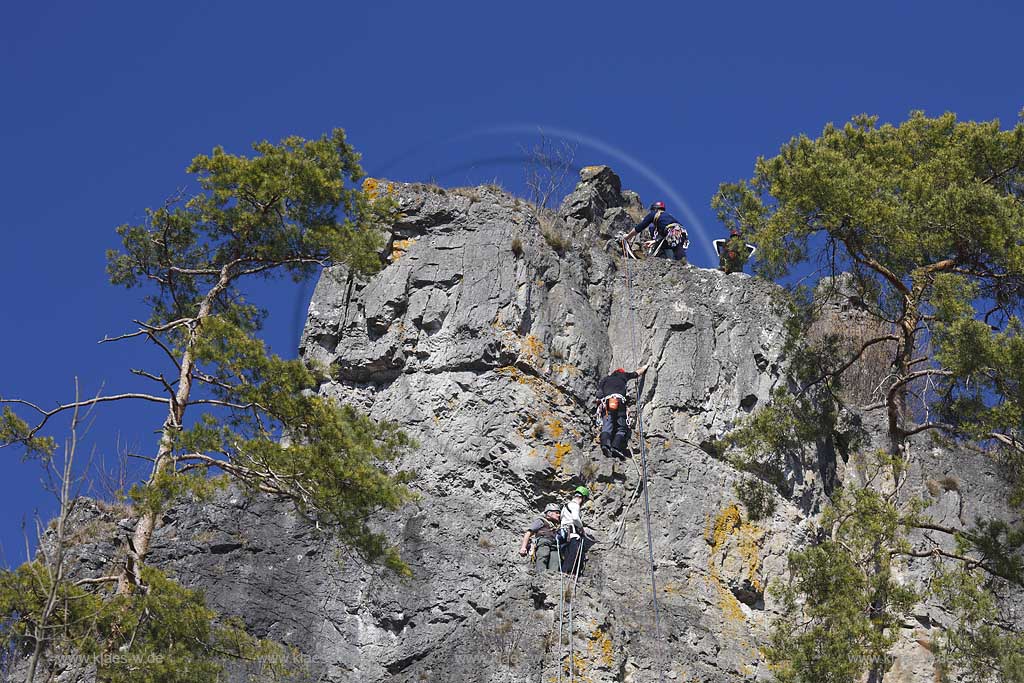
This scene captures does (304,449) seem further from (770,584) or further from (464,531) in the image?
(770,584)

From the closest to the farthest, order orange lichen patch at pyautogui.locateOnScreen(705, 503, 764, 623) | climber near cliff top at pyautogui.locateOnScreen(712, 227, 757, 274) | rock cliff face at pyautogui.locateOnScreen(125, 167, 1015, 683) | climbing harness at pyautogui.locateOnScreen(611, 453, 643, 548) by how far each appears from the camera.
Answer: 1. rock cliff face at pyautogui.locateOnScreen(125, 167, 1015, 683)
2. orange lichen patch at pyautogui.locateOnScreen(705, 503, 764, 623)
3. climbing harness at pyautogui.locateOnScreen(611, 453, 643, 548)
4. climber near cliff top at pyautogui.locateOnScreen(712, 227, 757, 274)

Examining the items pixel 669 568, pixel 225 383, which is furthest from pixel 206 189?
pixel 669 568

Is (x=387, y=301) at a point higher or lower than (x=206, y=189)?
higher

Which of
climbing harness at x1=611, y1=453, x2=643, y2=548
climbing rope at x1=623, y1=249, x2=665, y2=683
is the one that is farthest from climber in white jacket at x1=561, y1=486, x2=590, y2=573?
climbing rope at x1=623, y1=249, x2=665, y2=683

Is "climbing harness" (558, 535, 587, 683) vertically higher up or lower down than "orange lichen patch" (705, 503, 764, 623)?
lower down

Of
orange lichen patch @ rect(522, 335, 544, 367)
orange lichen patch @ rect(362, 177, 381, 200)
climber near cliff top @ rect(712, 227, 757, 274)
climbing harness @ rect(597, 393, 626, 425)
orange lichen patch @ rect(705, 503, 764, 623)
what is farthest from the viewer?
orange lichen patch @ rect(362, 177, 381, 200)

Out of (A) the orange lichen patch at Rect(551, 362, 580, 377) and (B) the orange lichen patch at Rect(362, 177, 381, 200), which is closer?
(A) the orange lichen patch at Rect(551, 362, 580, 377)

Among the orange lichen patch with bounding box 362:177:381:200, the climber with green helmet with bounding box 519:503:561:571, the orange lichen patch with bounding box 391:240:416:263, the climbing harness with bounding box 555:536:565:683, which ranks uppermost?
the orange lichen patch with bounding box 362:177:381:200

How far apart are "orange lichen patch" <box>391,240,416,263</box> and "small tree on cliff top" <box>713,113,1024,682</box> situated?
6.02 metres

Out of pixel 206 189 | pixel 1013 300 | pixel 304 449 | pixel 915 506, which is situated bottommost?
pixel 304 449

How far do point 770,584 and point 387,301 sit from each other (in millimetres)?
8072

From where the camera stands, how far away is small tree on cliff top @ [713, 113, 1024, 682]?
1536cm

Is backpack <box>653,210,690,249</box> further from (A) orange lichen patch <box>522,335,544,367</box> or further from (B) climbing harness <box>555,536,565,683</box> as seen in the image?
(B) climbing harness <box>555,536,565,683</box>

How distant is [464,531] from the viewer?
18609 millimetres
